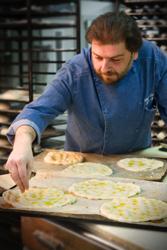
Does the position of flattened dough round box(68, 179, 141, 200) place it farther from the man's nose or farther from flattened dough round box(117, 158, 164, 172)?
the man's nose

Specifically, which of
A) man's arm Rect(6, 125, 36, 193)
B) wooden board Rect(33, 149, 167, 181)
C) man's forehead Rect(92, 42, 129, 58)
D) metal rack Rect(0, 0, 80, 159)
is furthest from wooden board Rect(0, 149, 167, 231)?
metal rack Rect(0, 0, 80, 159)

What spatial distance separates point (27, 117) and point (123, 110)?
72 centimetres

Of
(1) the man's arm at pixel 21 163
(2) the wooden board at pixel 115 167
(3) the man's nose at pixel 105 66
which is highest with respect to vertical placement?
(3) the man's nose at pixel 105 66

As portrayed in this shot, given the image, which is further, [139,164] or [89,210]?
[139,164]

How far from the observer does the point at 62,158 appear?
7.18 feet

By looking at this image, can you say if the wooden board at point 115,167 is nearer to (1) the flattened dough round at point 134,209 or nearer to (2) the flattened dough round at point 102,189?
(2) the flattened dough round at point 102,189

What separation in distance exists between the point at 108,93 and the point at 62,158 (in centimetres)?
53

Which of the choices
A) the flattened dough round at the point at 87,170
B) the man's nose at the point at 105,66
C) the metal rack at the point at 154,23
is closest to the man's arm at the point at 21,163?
the flattened dough round at the point at 87,170

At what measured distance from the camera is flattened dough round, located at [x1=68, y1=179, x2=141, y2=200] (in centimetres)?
161

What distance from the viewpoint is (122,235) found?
117 centimetres

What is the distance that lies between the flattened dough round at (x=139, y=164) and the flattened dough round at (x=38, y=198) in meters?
0.56

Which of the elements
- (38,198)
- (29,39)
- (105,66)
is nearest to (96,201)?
(38,198)

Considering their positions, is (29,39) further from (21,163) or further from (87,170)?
(21,163)

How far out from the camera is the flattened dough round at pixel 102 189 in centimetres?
161
